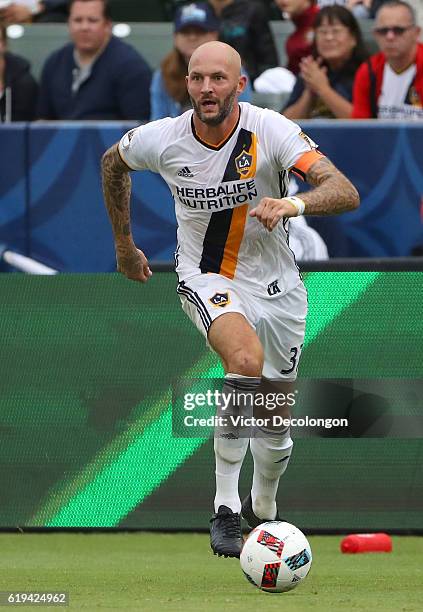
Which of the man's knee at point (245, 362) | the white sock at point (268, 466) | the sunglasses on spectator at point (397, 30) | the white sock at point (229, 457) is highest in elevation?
the sunglasses on spectator at point (397, 30)

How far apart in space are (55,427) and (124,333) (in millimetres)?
737

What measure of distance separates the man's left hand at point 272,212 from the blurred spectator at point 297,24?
605 cm

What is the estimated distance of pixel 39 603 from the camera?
638 cm

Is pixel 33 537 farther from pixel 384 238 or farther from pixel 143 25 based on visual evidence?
pixel 143 25

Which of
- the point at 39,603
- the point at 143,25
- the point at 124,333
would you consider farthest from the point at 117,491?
the point at 143,25

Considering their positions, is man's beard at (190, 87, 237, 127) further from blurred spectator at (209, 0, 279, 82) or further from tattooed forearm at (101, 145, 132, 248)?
blurred spectator at (209, 0, 279, 82)

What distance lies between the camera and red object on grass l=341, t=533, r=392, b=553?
27.1 ft

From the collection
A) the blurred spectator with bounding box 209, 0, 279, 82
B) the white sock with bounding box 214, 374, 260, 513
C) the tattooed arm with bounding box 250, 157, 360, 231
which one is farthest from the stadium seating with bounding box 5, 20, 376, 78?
the white sock with bounding box 214, 374, 260, 513

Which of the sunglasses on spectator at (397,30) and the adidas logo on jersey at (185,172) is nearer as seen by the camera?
the adidas logo on jersey at (185,172)

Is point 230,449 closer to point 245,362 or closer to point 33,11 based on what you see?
point 245,362

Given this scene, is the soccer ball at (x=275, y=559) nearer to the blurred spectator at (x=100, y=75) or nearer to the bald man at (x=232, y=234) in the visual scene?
the bald man at (x=232, y=234)

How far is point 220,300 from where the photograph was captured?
7379mm

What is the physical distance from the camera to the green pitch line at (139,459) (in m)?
8.70

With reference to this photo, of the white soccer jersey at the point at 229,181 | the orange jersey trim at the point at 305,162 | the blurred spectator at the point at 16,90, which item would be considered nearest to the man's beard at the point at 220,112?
the white soccer jersey at the point at 229,181
